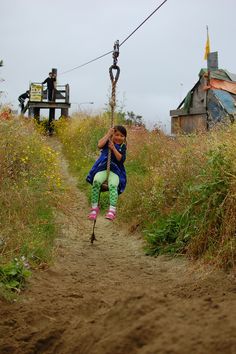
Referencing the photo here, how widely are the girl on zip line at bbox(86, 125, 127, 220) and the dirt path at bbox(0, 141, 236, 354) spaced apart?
835 millimetres

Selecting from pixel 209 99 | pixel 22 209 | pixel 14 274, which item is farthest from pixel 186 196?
pixel 209 99

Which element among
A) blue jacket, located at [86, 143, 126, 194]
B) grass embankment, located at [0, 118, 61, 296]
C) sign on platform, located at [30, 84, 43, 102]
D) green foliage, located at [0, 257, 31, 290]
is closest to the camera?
green foliage, located at [0, 257, 31, 290]

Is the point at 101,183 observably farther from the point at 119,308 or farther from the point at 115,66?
the point at 119,308

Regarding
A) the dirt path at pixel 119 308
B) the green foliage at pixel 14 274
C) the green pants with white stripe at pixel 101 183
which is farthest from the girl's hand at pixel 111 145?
the green foliage at pixel 14 274

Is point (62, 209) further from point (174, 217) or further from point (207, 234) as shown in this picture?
point (207, 234)

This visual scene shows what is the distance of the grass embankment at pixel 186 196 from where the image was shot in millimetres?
5309

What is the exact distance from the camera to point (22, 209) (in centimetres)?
582

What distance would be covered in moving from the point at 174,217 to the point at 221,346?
4.32m

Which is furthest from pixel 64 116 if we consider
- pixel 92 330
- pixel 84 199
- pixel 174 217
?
pixel 92 330

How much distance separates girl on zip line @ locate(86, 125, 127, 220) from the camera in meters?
6.65

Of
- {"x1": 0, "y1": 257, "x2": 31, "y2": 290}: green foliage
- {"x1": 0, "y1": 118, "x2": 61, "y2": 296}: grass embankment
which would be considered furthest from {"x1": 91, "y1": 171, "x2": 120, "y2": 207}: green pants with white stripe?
{"x1": 0, "y1": 257, "x2": 31, "y2": 290}: green foliage

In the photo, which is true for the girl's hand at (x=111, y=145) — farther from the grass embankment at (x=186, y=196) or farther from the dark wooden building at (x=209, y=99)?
the dark wooden building at (x=209, y=99)

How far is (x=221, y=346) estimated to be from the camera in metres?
2.33

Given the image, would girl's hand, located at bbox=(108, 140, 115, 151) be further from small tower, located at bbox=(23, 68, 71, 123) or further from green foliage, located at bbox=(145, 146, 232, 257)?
small tower, located at bbox=(23, 68, 71, 123)
